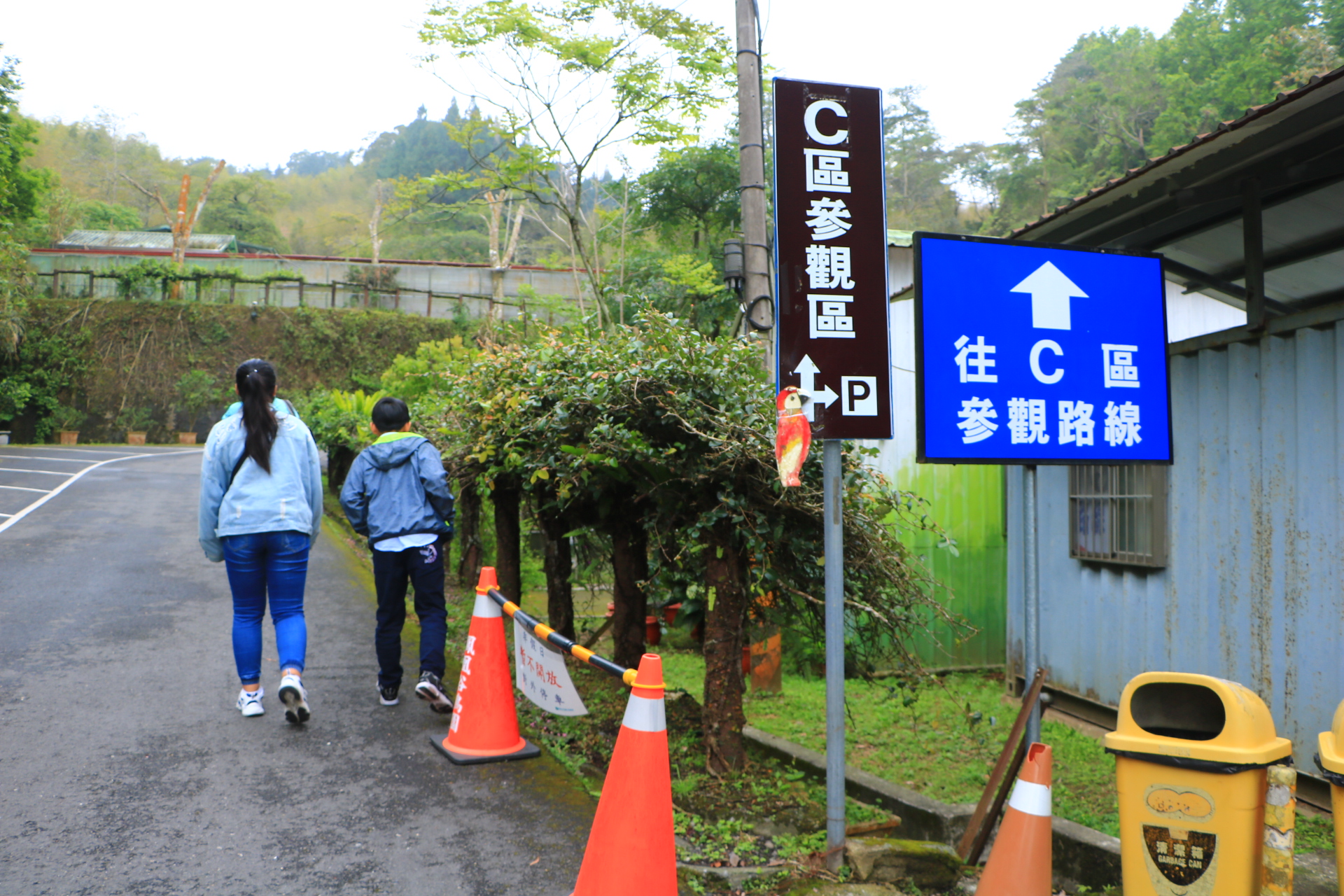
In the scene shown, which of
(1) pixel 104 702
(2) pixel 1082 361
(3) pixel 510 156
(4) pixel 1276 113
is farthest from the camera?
(3) pixel 510 156

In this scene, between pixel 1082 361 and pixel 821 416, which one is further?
pixel 1082 361

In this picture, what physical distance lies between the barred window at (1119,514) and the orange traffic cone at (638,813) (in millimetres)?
3942

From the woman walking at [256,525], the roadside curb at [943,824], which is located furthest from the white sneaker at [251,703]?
the roadside curb at [943,824]

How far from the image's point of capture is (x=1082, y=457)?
3.84 metres

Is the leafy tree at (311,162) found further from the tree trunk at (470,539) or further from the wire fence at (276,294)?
the tree trunk at (470,539)

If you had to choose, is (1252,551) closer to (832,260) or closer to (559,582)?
(832,260)

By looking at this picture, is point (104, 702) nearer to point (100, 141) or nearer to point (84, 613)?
point (84, 613)

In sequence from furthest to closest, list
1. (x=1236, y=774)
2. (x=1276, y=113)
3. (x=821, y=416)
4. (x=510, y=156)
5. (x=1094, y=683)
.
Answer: (x=510, y=156) < (x=1094, y=683) < (x=1276, y=113) < (x=821, y=416) < (x=1236, y=774)

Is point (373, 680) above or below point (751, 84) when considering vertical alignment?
below

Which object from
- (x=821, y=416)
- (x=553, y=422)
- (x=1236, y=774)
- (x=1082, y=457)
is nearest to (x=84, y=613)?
(x=553, y=422)

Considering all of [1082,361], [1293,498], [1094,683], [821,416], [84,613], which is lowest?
[1094,683]

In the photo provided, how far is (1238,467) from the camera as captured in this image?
554 centimetres

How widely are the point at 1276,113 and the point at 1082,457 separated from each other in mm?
1897

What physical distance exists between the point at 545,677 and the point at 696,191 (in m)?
16.4
